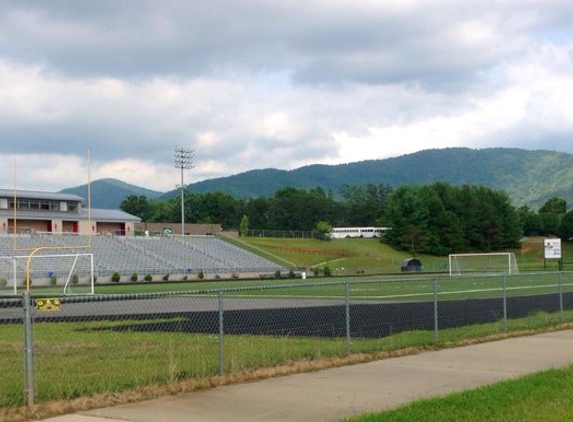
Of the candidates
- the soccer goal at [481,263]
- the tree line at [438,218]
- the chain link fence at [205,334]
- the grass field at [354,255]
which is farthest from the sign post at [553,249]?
the tree line at [438,218]

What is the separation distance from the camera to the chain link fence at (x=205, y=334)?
11.6 meters

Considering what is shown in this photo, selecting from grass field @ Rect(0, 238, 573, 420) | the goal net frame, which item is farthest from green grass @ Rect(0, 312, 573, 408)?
the goal net frame

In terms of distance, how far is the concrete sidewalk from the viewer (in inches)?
389

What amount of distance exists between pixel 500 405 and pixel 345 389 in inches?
99.5

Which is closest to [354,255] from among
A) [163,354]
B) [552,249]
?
[552,249]

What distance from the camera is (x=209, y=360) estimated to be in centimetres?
1387

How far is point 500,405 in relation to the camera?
986 centimetres

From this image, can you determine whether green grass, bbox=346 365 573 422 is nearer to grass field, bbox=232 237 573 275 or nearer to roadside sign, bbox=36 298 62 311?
roadside sign, bbox=36 298 62 311

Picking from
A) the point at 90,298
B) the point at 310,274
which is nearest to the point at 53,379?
the point at 90,298

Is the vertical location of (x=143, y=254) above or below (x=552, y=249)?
below

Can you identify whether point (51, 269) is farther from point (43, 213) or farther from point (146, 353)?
point (146, 353)

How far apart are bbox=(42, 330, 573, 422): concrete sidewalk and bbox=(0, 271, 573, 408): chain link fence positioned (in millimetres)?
849

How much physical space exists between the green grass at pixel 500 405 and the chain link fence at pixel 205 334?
338cm

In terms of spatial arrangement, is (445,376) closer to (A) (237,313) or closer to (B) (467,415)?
(B) (467,415)
